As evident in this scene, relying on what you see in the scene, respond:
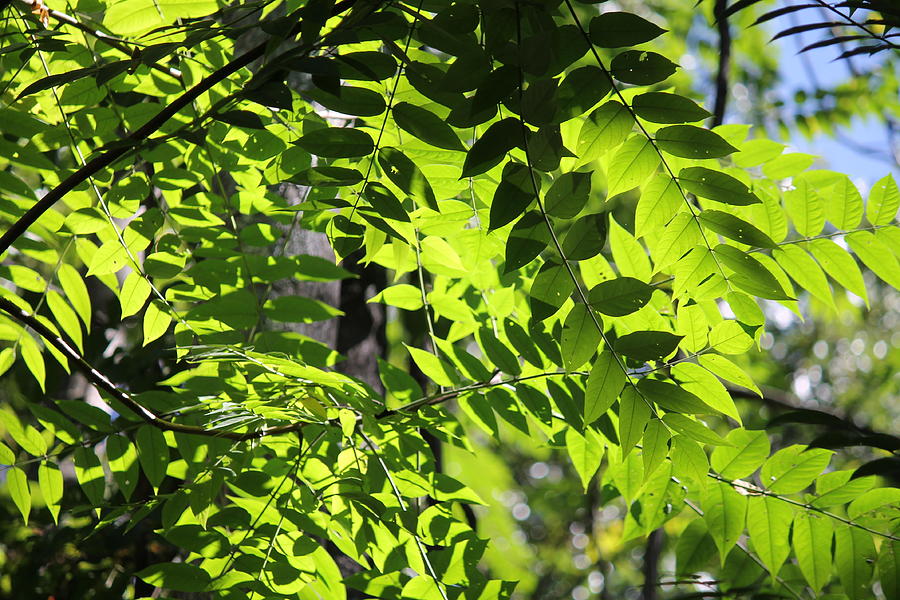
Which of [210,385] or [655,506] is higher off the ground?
[210,385]

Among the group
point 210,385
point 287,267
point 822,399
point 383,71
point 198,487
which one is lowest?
point 822,399

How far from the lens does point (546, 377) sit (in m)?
1.29

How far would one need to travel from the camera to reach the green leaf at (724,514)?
1.29 m

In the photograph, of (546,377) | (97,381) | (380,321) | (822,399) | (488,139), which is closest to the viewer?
(488,139)

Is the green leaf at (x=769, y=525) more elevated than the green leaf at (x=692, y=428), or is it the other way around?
the green leaf at (x=692, y=428)

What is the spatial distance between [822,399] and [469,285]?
1248 centimetres

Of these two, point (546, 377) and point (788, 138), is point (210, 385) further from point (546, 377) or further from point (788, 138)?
point (788, 138)

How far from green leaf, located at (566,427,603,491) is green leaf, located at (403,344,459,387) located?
26 cm

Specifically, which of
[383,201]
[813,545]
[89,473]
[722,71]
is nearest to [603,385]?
[383,201]

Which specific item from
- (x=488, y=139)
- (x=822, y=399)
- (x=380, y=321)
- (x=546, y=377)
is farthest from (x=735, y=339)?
(x=822, y=399)

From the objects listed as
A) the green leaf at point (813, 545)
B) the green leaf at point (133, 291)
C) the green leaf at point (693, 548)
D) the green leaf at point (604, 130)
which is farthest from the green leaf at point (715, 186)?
the green leaf at point (133, 291)

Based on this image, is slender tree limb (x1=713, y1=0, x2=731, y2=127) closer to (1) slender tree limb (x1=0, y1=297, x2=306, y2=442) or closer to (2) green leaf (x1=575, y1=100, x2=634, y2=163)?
(2) green leaf (x1=575, y1=100, x2=634, y2=163)

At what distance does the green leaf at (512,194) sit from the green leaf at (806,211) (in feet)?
2.43

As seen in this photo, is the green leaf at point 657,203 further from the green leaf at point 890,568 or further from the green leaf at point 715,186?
the green leaf at point 890,568
